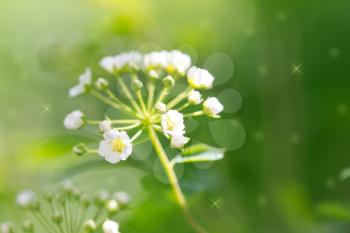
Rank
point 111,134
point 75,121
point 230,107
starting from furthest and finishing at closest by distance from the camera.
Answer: point 230,107, point 75,121, point 111,134

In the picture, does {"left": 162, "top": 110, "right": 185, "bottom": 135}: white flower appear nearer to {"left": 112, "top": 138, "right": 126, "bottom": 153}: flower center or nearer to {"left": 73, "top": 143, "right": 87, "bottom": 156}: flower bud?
{"left": 112, "top": 138, "right": 126, "bottom": 153}: flower center

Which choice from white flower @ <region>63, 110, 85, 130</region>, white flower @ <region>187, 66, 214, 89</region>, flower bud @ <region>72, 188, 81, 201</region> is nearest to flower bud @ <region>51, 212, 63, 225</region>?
flower bud @ <region>72, 188, 81, 201</region>

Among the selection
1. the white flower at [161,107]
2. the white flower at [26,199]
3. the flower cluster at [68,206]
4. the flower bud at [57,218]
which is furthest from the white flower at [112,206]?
the white flower at [161,107]

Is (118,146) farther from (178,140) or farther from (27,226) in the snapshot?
(27,226)

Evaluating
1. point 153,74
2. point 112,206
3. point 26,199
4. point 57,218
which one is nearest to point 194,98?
point 153,74

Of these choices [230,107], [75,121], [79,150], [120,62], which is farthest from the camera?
[230,107]

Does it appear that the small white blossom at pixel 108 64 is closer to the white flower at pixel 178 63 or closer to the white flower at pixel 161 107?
the white flower at pixel 178 63

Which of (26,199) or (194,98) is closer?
(194,98)
